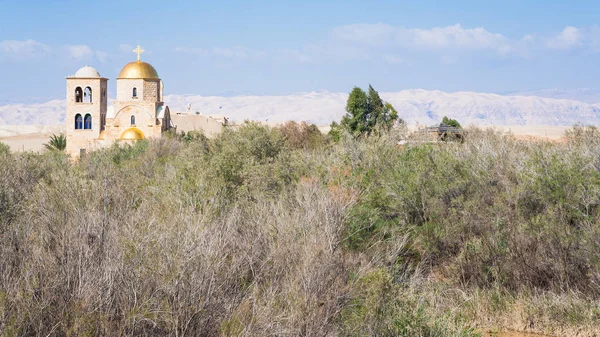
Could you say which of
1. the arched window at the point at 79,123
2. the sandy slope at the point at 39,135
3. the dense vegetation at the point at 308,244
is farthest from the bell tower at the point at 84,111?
the dense vegetation at the point at 308,244

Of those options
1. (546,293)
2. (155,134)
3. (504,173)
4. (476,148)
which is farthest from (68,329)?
(155,134)

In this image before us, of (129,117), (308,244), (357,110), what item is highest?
(357,110)

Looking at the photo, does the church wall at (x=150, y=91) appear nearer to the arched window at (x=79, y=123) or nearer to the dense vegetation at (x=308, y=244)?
the arched window at (x=79, y=123)

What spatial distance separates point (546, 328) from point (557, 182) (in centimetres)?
396

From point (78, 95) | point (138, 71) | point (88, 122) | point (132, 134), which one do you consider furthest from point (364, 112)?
point (78, 95)

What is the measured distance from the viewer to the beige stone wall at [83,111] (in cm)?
5175

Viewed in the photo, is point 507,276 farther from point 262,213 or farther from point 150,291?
point 150,291

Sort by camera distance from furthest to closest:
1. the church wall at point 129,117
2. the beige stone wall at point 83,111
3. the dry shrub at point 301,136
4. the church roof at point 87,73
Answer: the church roof at point 87,73, the beige stone wall at point 83,111, the church wall at point 129,117, the dry shrub at point 301,136

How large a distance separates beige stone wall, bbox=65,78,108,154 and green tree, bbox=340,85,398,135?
1680 cm

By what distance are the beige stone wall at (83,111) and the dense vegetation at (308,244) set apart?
91.7 feet

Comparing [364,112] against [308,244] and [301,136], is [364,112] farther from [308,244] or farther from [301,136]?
[308,244]

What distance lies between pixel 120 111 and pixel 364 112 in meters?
15.2

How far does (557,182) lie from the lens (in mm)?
16344

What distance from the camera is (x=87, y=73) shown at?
173 feet
